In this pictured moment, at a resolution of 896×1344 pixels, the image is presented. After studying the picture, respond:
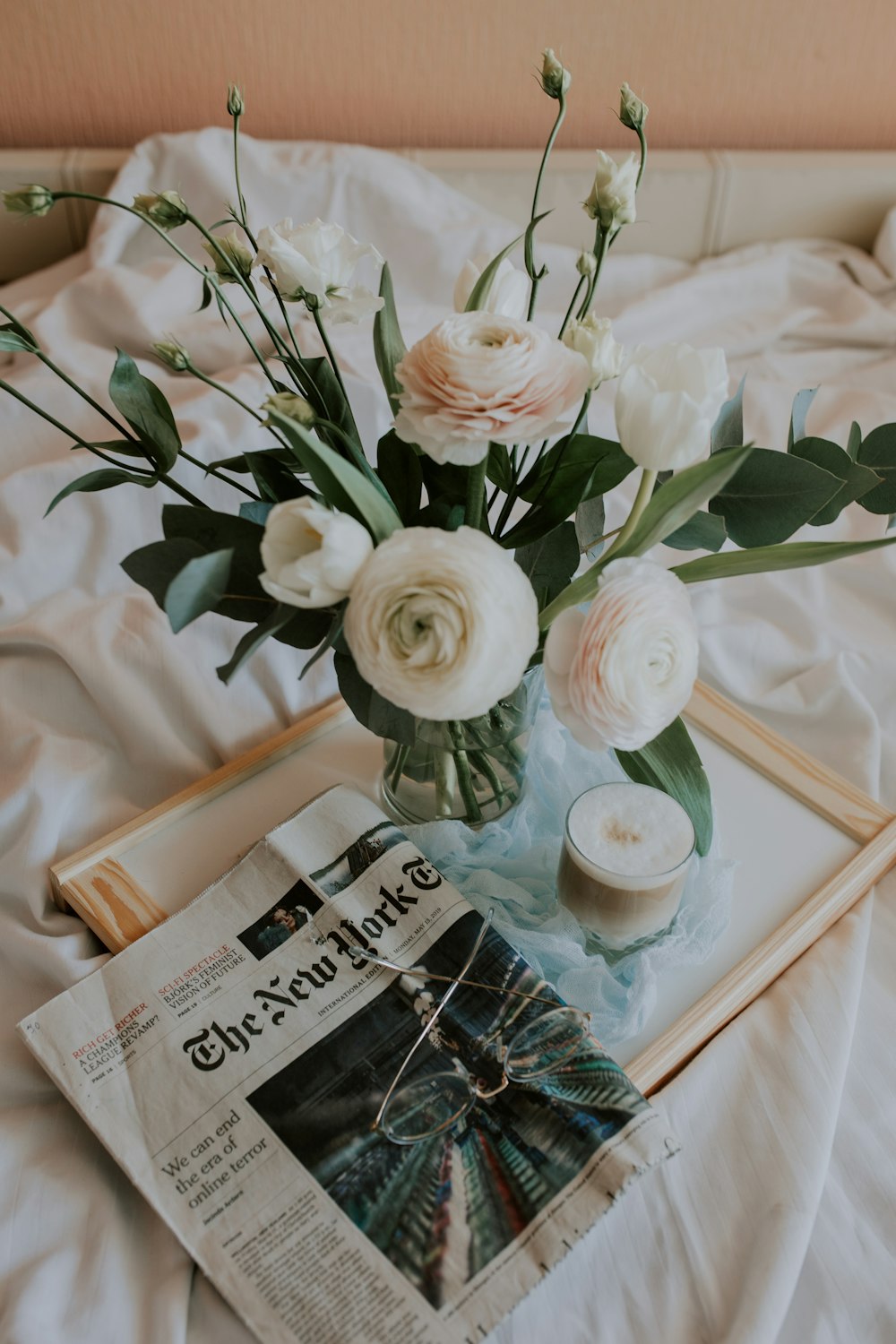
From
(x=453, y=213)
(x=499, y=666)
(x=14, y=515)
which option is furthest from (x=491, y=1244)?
(x=453, y=213)

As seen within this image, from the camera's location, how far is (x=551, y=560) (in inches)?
22.2

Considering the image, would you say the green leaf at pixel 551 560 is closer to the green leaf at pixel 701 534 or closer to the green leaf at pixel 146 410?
the green leaf at pixel 701 534

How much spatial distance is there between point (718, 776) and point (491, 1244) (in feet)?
1.21

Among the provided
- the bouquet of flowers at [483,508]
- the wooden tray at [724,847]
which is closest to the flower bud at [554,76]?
the bouquet of flowers at [483,508]

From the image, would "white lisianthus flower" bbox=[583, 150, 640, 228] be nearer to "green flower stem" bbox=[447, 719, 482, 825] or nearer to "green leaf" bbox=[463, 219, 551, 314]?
"green leaf" bbox=[463, 219, 551, 314]

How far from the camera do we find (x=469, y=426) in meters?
0.42

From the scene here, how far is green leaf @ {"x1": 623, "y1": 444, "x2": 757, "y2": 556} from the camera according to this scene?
1.42 ft

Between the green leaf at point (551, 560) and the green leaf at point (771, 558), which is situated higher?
the green leaf at point (551, 560)

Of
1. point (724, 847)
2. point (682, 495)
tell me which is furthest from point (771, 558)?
point (724, 847)

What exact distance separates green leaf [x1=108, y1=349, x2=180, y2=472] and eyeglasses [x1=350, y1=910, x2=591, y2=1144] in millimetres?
331

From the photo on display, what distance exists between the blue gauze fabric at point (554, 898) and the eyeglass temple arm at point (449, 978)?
0.03 m

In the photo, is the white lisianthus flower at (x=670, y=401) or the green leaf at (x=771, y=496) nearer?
the white lisianthus flower at (x=670, y=401)

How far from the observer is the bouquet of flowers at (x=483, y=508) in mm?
404

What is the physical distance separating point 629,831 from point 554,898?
3.7 inches
